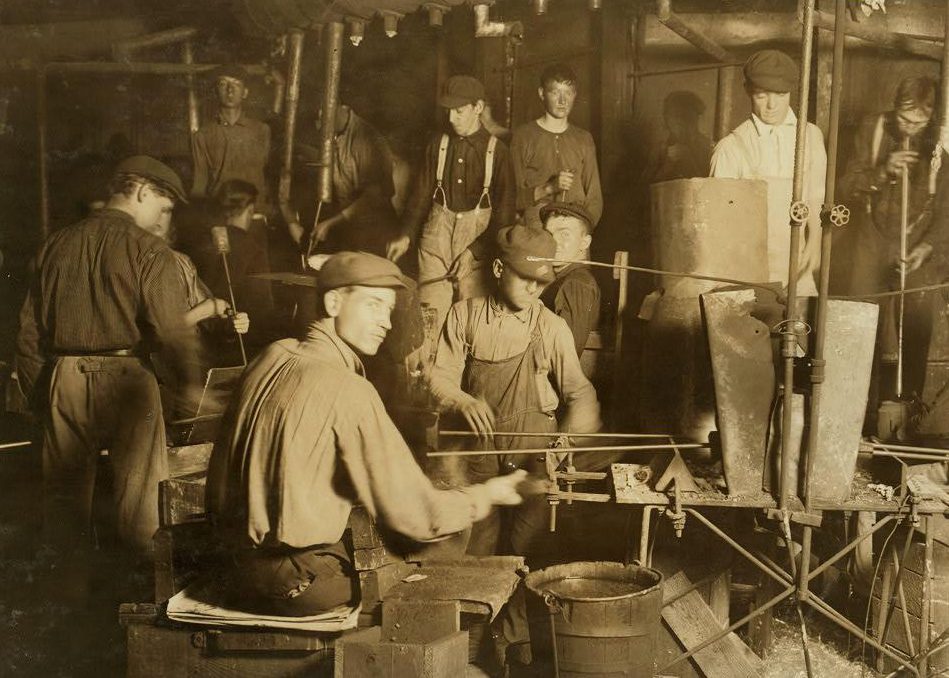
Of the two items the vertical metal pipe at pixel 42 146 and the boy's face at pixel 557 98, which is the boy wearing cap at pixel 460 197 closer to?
the boy's face at pixel 557 98

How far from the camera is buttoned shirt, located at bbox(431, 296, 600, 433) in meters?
5.59

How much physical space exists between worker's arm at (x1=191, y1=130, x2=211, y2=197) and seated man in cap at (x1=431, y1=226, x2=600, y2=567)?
6.27ft

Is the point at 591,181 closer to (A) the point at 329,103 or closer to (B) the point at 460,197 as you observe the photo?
(B) the point at 460,197

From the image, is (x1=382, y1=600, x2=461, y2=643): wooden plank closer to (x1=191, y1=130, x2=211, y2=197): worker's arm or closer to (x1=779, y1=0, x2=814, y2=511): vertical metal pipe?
(x1=779, y1=0, x2=814, y2=511): vertical metal pipe

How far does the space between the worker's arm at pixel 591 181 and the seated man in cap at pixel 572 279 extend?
230 mm

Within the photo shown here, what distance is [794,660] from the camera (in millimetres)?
5309

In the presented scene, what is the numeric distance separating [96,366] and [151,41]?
206 cm

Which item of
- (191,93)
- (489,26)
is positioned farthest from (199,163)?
(489,26)

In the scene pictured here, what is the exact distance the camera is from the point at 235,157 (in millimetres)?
6285

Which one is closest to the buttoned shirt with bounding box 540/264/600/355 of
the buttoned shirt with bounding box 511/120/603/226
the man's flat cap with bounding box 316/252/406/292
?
the buttoned shirt with bounding box 511/120/603/226

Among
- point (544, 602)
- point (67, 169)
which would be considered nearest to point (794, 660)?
point (544, 602)

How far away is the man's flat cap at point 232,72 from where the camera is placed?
6078 millimetres

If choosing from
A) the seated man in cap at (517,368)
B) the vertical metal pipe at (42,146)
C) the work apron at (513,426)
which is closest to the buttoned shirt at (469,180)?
the seated man in cap at (517,368)

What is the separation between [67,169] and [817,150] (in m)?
4.42
